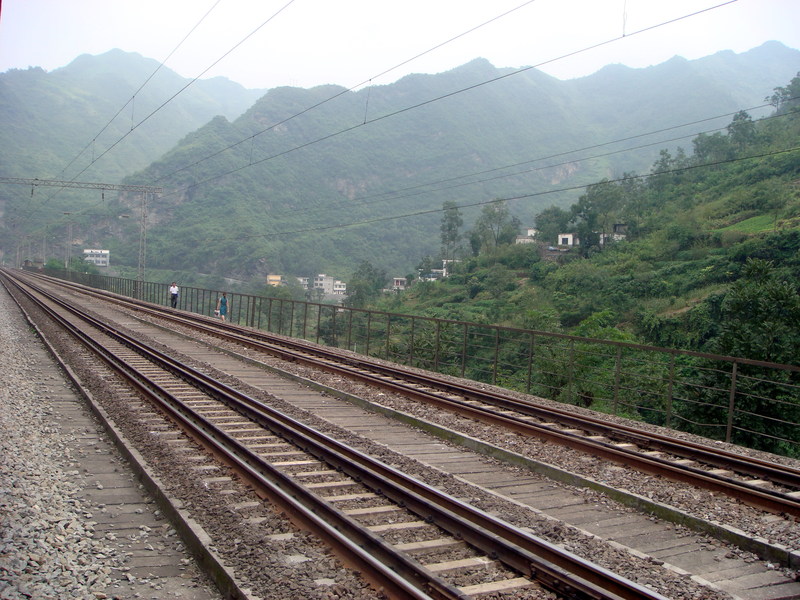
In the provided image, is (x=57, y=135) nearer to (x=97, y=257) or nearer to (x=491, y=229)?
(x=97, y=257)

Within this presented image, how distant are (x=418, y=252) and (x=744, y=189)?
67250mm

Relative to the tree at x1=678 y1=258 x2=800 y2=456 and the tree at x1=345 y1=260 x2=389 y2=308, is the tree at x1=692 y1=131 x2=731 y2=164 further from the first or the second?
the tree at x1=678 y1=258 x2=800 y2=456

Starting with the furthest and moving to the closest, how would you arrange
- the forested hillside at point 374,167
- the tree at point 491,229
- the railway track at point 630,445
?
the forested hillside at point 374,167 < the tree at point 491,229 < the railway track at point 630,445

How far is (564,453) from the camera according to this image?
25.6ft

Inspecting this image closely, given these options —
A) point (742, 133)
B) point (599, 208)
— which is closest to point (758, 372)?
point (599, 208)

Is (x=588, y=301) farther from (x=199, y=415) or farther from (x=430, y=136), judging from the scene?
(x=430, y=136)

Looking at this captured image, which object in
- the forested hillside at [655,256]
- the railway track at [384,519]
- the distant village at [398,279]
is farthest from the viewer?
the distant village at [398,279]

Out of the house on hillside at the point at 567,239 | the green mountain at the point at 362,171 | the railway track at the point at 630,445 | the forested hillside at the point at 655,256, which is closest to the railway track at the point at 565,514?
the railway track at the point at 630,445

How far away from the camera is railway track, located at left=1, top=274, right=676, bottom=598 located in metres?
4.16

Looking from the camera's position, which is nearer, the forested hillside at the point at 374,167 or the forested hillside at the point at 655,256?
the forested hillside at the point at 655,256

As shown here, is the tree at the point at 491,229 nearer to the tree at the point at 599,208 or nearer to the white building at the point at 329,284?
the tree at the point at 599,208

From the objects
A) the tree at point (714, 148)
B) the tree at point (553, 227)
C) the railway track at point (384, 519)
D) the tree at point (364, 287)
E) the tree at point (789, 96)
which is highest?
the tree at point (789, 96)

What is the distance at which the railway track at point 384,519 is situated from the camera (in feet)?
13.6

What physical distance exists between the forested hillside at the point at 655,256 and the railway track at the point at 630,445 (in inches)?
663
